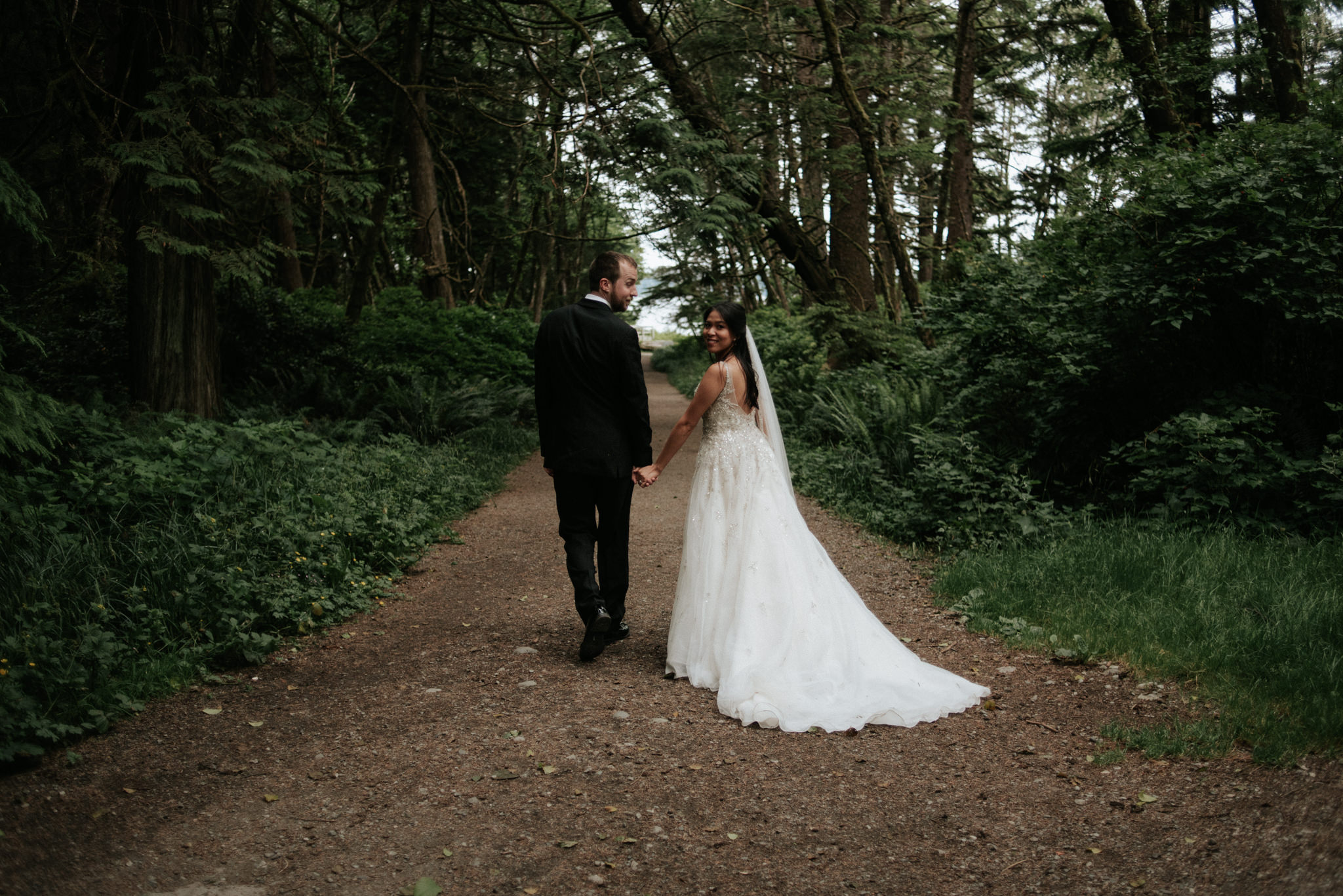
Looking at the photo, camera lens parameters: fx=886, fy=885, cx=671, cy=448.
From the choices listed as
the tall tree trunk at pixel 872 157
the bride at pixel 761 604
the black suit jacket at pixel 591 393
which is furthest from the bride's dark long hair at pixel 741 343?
the tall tree trunk at pixel 872 157

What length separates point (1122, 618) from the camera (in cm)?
523

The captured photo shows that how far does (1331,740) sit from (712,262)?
11.5m

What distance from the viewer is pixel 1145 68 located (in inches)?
437

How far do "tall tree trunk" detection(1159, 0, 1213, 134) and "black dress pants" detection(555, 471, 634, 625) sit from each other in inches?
342

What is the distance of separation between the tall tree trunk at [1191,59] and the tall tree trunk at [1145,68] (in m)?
0.18

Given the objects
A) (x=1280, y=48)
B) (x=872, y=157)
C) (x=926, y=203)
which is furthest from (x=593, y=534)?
(x=926, y=203)

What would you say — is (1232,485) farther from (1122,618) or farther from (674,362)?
(674,362)

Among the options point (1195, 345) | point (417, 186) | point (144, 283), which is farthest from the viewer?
point (417, 186)

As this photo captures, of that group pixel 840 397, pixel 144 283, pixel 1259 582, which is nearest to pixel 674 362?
pixel 840 397

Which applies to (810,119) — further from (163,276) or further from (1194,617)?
(1194,617)

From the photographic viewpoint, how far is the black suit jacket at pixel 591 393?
4.99 m

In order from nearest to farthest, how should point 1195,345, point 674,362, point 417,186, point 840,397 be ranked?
point 1195,345, point 840,397, point 417,186, point 674,362

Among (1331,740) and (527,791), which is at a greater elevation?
(1331,740)

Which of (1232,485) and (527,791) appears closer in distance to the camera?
(527,791)
